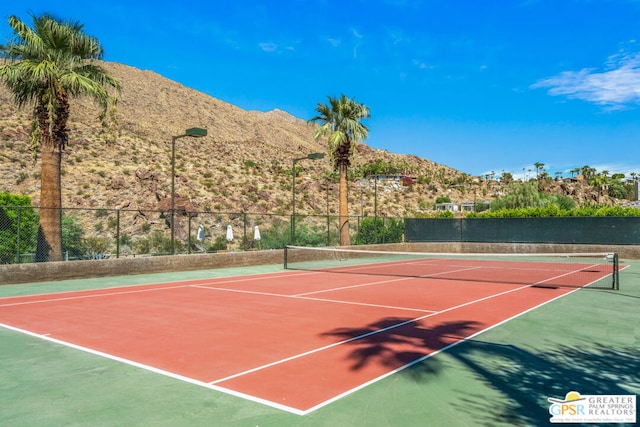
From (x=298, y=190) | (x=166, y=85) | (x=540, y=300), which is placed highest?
(x=166, y=85)

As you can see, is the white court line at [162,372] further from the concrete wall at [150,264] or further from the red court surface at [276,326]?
the concrete wall at [150,264]

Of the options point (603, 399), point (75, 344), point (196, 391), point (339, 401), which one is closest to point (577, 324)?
point (603, 399)

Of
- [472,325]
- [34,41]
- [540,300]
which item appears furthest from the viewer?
[34,41]

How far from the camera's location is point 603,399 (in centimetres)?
579

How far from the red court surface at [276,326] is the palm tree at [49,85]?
5396 millimetres

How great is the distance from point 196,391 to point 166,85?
4120 inches

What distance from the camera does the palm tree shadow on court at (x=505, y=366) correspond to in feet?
18.2

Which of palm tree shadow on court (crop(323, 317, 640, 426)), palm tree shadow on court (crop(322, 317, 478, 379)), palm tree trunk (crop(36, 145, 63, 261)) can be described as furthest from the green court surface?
palm tree trunk (crop(36, 145, 63, 261))

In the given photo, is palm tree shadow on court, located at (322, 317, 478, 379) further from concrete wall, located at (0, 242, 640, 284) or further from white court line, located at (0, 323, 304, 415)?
concrete wall, located at (0, 242, 640, 284)

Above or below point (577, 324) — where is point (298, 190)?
above

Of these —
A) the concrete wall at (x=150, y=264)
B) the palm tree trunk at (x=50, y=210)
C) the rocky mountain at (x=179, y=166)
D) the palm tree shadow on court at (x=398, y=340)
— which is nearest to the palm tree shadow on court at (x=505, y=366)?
the palm tree shadow on court at (x=398, y=340)

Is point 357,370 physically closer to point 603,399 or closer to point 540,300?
point 603,399

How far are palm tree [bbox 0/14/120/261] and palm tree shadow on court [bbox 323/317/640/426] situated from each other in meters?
14.4

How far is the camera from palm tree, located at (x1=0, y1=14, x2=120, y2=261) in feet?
62.3
